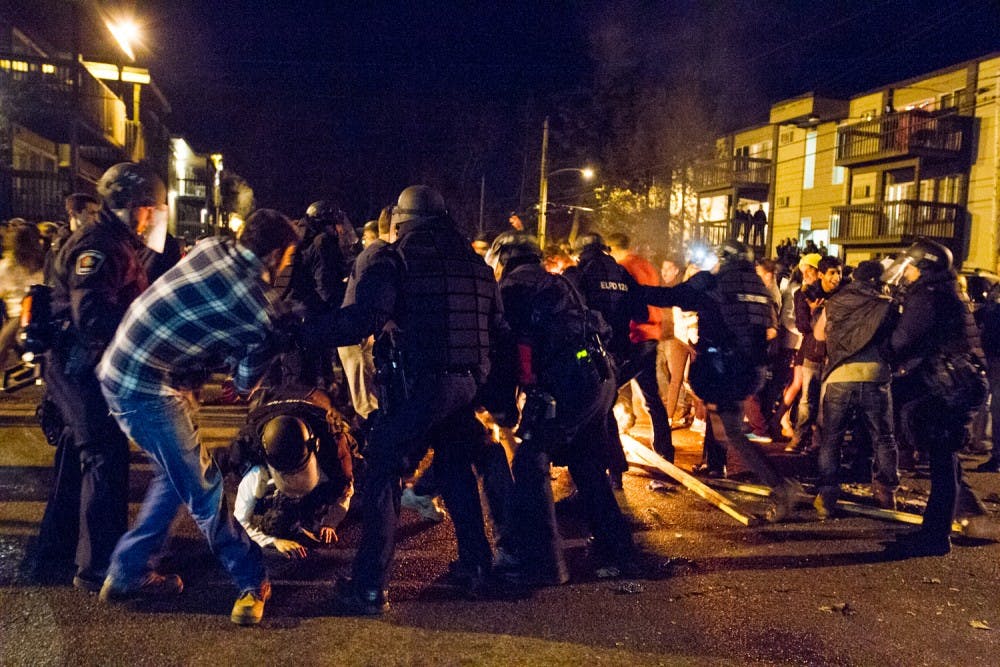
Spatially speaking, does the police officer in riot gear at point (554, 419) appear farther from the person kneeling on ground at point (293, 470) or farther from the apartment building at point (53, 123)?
the apartment building at point (53, 123)

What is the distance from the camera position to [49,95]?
798 inches

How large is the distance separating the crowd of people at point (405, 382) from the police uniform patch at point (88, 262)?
0.01 m

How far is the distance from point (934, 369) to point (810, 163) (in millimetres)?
27345

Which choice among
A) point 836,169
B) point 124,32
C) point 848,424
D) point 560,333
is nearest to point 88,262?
point 560,333

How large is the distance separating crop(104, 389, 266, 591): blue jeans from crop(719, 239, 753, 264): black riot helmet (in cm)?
402

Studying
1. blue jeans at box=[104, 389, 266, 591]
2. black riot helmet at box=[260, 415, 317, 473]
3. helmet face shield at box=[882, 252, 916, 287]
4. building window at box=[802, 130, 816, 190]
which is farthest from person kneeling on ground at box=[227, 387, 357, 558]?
building window at box=[802, 130, 816, 190]

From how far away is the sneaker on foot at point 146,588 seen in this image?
4141 mm

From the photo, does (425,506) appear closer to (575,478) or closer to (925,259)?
(575,478)

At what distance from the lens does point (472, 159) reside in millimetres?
38031

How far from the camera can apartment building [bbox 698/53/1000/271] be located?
24.9 m

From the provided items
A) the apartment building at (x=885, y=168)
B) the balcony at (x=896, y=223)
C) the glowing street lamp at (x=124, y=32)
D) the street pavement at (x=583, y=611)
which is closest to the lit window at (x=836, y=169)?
the apartment building at (x=885, y=168)

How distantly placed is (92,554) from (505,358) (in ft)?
7.89

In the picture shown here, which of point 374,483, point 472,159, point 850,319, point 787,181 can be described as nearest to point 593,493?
point 374,483

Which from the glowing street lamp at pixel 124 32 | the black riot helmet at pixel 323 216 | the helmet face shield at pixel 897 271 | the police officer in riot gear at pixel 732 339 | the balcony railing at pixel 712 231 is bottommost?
the police officer in riot gear at pixel 732 339
